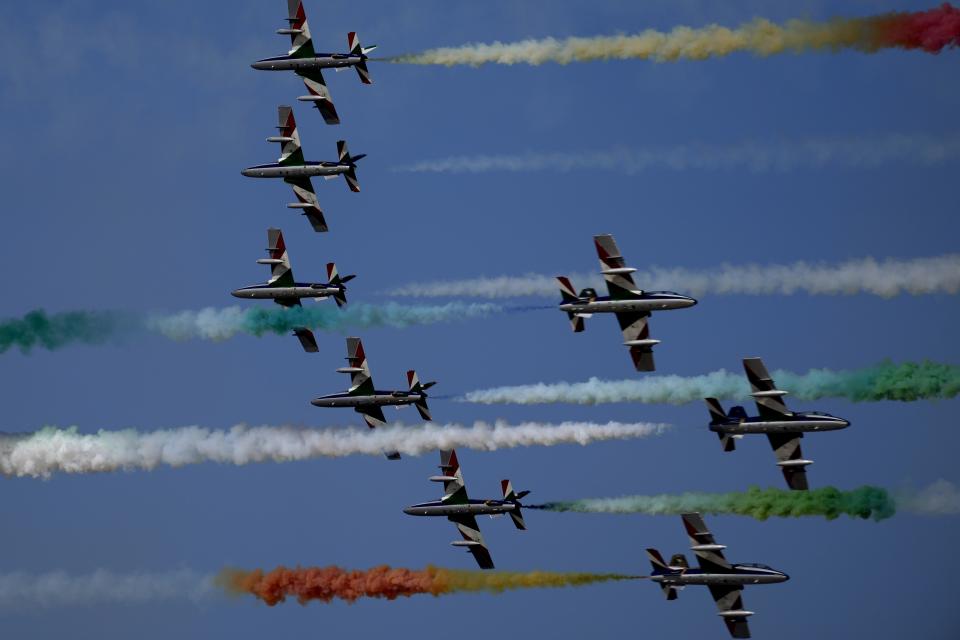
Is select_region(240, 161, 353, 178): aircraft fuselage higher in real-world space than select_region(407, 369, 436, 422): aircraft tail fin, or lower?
higher

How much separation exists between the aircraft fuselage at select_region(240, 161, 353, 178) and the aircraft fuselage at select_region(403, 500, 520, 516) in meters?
17.3

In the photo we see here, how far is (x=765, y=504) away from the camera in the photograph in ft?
383

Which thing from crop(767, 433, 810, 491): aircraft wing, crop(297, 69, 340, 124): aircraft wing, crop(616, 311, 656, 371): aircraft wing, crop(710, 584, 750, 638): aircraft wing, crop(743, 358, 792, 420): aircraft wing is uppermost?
crop(297, 69, 340, 124): aircraft wing

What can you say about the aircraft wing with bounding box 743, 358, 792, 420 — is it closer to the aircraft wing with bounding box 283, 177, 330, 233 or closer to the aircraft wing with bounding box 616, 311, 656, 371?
the aircraft wing with bounding box 616, 311, 656, 371

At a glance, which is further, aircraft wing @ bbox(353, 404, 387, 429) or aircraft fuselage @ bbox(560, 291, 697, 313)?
aircraft wing @ bbox(353, 404, 387, 429)

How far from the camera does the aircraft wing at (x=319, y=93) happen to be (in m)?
129

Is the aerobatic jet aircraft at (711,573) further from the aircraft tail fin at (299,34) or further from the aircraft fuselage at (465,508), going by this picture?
the aircraft tail fin at (299,34)

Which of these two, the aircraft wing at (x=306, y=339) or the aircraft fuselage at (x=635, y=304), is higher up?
the aircraft wing at (x=306, y=339)

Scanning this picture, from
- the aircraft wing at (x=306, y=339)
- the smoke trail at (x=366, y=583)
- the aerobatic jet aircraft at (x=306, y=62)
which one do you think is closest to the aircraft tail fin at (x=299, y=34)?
the aerobatic jet aircraft at (x=306, y=62)

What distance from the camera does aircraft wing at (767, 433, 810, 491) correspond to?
118125 mm

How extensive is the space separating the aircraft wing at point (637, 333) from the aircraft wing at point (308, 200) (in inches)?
768

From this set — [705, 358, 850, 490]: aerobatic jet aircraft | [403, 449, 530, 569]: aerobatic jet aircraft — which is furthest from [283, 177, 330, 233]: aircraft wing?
[705, 358, 850, 490]: aerobatic jet aircraft

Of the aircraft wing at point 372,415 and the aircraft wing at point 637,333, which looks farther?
the aircraft wing at point 372,415

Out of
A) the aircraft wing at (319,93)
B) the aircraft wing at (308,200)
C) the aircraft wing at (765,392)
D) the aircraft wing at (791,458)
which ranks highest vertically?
the aircraft wing at (319,93)
